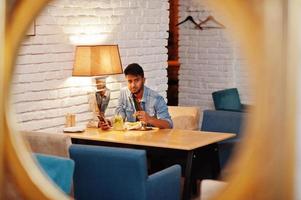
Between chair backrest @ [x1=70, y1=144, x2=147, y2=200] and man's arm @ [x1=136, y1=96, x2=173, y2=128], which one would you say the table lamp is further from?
chair backrest @ [x1=70, y1=144, x2=147, y2=200]

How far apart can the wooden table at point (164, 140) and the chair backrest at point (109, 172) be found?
0.37m

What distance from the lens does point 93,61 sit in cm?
296

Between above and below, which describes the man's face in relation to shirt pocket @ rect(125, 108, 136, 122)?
above

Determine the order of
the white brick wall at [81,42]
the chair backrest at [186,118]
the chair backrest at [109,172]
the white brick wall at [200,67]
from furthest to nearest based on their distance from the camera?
the white brick wall at [200,67], the chair backrest at [186,118], the white brick wall at [81,42], the chair backrest at [109,172]

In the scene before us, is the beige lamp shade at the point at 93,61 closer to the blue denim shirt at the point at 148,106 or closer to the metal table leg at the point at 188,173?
the blue denim shirt at the point at 148,106

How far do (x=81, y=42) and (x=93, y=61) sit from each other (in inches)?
7.5

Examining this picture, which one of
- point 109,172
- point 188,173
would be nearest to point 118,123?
point 188,173

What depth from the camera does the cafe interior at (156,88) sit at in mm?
711

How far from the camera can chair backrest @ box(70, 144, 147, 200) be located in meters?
2.14

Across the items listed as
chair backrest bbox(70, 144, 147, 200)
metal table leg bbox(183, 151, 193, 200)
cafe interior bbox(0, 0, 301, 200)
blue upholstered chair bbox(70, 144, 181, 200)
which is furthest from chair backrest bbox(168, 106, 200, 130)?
chair backrest bbox(70, 144, 147, 200)

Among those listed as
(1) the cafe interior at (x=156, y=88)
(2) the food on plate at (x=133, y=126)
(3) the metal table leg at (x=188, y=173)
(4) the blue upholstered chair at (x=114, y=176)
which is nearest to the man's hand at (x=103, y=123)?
(1) the cafe interior at (x=156, y=88)

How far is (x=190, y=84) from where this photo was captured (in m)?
4.27

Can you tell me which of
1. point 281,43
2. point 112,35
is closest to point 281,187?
point 281,43

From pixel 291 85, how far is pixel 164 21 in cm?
305
